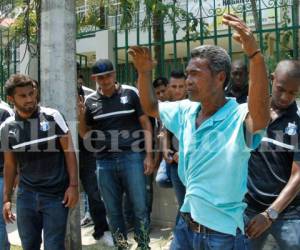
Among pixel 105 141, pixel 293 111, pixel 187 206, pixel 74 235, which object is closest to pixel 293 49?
pixel 105 141

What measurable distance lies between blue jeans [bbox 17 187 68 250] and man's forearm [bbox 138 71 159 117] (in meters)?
1.25

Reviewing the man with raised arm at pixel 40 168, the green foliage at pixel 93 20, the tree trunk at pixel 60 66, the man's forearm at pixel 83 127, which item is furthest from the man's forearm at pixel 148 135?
the green foliage at pixel 93 20

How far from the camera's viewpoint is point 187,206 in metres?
2.32

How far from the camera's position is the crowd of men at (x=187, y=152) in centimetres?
217

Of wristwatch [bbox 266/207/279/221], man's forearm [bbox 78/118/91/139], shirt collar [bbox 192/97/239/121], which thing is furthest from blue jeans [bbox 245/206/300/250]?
man's forearm [bbox 78/118/91/139]

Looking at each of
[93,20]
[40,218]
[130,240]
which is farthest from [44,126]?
[93,20]

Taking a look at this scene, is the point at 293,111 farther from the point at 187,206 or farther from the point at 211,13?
the point at 211,13

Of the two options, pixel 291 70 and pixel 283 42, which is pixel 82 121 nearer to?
pixel 283 42

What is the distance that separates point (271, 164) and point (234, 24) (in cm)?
96

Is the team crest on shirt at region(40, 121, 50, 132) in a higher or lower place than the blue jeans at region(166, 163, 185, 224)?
higher

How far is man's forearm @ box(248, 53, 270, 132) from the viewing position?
6.52ft

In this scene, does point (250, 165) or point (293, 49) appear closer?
point (250, 165)

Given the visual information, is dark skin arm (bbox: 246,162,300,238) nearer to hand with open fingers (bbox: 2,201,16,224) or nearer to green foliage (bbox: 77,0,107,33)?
hand with open fingers (bbox: 2,201,16,224)

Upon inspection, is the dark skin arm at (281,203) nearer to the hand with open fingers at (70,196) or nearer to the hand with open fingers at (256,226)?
the hand with open fingers at (256,226)
